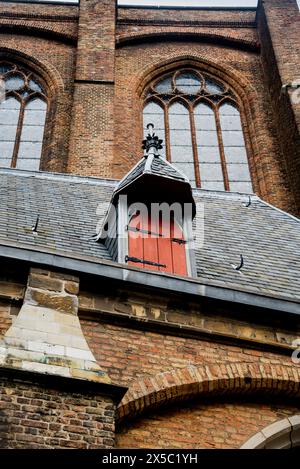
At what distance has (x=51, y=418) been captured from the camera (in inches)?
224

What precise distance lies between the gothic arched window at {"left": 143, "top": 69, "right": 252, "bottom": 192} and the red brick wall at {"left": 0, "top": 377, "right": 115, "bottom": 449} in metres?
9.76

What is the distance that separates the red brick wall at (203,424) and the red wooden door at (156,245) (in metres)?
1.52

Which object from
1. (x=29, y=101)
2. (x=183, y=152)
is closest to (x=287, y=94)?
(x=183, y=152)

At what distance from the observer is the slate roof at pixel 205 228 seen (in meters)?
7.90

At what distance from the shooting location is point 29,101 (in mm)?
17031

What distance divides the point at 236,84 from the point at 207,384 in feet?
39.4

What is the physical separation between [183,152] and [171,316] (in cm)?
936

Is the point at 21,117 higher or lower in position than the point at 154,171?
higher

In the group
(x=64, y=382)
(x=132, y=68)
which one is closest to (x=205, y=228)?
(x=64, y=382)

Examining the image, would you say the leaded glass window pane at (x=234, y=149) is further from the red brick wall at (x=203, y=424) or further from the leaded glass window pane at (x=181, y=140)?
the red brick wall at (x=203, y=424)

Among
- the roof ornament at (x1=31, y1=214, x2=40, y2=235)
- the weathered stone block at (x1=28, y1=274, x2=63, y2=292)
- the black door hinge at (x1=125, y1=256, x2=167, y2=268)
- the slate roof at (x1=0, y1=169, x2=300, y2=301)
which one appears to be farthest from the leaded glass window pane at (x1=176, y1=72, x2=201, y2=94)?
the weathered stone block at (x1=28, y1=274, x2=63, y2=292)

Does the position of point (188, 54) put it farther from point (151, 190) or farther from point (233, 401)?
point (233, 401)

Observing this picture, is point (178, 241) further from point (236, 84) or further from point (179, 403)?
point (236, 84)
